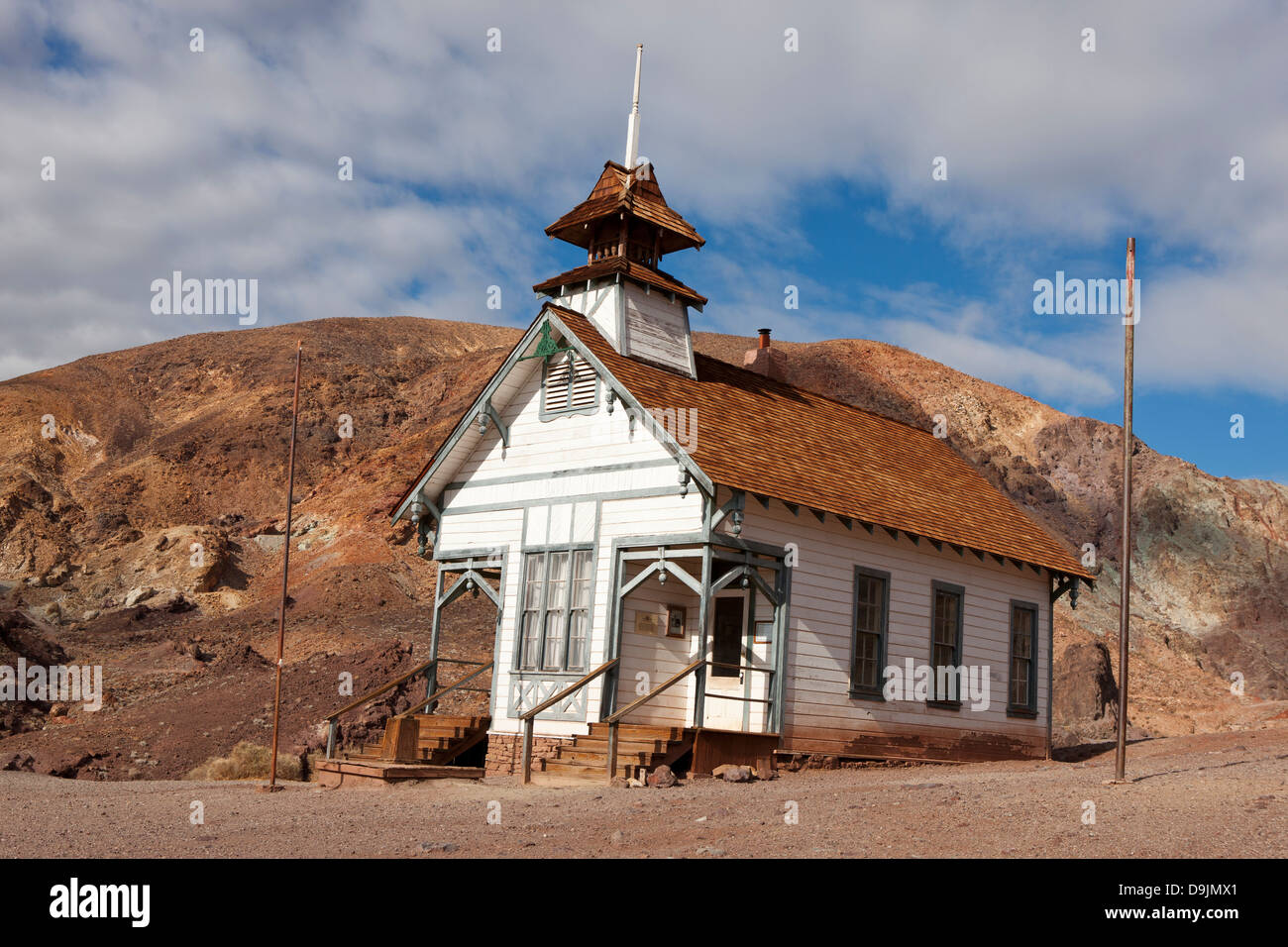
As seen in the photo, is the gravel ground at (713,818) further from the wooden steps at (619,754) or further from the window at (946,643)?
the window at (946,643)

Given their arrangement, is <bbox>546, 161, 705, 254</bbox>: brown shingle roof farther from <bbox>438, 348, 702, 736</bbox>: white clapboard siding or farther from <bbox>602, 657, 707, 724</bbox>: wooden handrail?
<bbox>602, 657, 707, 724</bbox>: wooden handrail

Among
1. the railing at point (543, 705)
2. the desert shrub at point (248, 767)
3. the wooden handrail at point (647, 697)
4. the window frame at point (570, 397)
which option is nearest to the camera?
the wooden handrail at point (647, 697)

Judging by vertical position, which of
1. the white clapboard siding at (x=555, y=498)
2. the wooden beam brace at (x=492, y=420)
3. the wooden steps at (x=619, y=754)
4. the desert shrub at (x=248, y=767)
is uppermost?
the wooden beam brace at (x=492, y=420)

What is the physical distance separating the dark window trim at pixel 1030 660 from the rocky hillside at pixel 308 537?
1049 centimetres

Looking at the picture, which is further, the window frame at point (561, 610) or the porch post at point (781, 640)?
the window frame at point (561, 610)

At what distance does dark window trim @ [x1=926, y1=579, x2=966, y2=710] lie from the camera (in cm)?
1958

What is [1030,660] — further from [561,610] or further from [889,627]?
[561,610]

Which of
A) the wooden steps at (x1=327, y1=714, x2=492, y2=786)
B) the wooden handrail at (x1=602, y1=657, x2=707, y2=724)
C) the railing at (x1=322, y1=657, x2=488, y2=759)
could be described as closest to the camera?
the wooden handrail at (x1=602, y1=657, x2=707, y2=724)

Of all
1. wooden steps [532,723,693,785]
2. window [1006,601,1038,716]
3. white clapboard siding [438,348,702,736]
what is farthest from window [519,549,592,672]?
window [1006,601,1038,716]

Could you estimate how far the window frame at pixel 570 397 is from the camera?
60.6 ft

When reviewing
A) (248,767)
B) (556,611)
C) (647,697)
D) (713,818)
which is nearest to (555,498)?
(556,611)

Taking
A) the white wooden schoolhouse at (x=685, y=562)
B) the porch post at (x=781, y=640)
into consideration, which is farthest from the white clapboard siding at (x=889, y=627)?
the porch post at (x=781, y=640)

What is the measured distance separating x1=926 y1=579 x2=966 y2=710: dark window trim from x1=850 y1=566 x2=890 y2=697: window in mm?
1324
